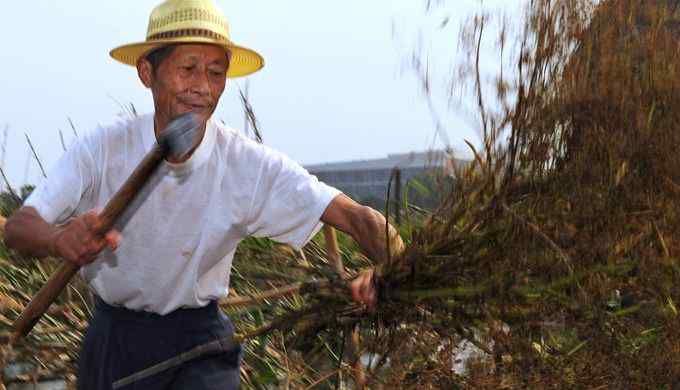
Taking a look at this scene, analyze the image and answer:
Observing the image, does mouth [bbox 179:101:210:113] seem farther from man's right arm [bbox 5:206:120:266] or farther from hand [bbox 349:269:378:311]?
hand [bbox 349:269:378:311]

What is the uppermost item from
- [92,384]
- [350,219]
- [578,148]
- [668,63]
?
[668,63]

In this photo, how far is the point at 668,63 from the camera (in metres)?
3.11

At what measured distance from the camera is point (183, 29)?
304cm

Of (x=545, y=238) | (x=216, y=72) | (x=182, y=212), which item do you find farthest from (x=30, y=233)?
(x=545, y=238)

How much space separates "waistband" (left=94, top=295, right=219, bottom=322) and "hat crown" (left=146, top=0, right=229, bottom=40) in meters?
0.85

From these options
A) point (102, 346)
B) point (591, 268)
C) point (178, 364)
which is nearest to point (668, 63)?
point (591, 268)

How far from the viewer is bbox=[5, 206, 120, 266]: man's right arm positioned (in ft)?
8.06

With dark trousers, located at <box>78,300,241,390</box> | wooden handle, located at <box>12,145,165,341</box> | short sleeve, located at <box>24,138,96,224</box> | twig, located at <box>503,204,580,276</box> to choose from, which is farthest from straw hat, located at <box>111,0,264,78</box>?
twig, located at <box>503,204,580,276</box>

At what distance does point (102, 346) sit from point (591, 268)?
1.52m

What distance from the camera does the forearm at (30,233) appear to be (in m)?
2.66

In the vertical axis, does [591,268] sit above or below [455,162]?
below

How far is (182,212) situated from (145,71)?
506 mm

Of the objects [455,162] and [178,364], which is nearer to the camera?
[178,364]

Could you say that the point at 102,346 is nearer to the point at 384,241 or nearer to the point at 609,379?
the point at 384,241
